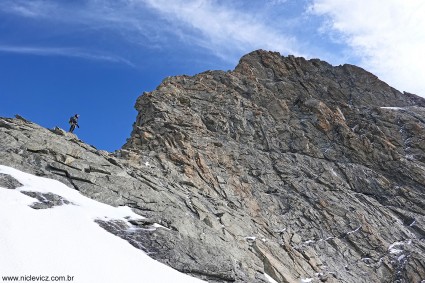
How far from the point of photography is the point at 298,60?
73.1 meters

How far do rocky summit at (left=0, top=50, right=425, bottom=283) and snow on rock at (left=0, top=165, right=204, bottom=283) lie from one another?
1.16 meters

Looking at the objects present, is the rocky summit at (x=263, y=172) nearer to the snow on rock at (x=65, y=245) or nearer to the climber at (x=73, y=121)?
the snow on rock at (x=65, y=245)

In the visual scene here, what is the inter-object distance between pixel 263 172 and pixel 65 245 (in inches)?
1240

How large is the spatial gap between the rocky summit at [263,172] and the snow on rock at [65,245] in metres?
1.16

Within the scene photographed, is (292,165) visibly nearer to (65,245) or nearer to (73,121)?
(73,121)

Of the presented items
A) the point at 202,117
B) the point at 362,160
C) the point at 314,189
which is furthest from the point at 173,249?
the point at 362,160

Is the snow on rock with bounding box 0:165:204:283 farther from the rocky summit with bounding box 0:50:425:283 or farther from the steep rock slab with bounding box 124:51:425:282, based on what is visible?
the steep rock slab with bounding box 124:51:425:282

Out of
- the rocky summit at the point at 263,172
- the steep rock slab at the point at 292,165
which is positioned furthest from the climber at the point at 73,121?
the steep rock slab at the point at 292,165

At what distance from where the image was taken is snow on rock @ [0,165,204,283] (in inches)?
595

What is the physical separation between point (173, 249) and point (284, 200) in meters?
22.7

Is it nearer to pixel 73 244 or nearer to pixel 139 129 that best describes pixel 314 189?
pixel 139 129

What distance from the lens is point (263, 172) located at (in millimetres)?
45969

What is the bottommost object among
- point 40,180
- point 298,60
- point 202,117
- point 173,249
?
point 173,249

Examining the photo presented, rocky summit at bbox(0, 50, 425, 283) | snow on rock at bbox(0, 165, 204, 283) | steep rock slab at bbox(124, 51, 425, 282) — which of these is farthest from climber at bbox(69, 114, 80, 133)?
snow on rock at bbox(0, 165, 204, 283)
